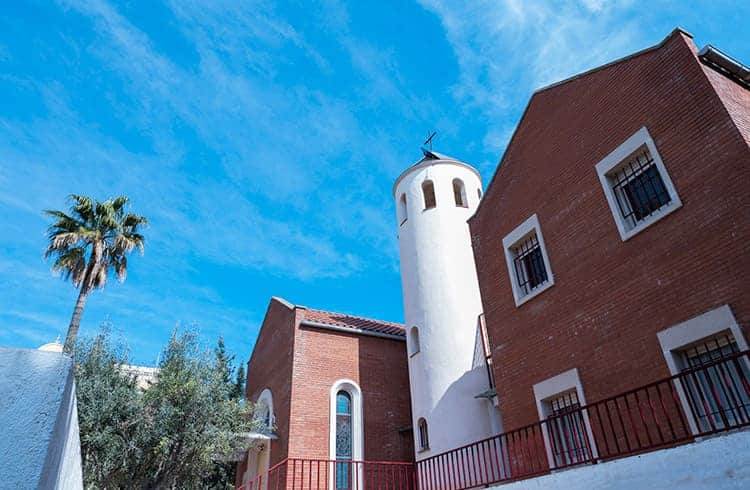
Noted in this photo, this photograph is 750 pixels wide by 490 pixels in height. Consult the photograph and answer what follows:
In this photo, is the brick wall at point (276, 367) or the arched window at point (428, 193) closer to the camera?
the brick wall at point (276, 367)

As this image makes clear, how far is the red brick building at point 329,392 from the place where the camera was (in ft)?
54.5

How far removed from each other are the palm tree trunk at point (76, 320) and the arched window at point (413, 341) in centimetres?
1154

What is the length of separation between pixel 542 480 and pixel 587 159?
671 cm

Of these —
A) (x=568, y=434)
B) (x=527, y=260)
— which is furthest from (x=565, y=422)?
(x=527, y=260)

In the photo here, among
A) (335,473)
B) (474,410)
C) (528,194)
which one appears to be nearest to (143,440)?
(335,473)

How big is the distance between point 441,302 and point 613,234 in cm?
792

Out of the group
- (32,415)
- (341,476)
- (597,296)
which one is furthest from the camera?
(341,476)

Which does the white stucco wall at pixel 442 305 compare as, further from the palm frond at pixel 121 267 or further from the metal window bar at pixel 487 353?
the palm frond at pixel 121 267

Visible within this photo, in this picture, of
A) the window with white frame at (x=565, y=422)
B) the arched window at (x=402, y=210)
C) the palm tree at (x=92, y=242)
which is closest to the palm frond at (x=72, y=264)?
the palm tree at (x=92, y=242)

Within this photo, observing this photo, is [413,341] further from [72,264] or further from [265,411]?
[72,264]

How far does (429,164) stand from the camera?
66.3 feet

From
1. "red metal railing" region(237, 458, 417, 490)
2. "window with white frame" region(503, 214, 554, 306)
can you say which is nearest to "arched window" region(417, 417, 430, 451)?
"red metal railing" region(237, 458, 417, 490)

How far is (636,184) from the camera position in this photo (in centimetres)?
984

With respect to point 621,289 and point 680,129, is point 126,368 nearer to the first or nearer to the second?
point 621,289
